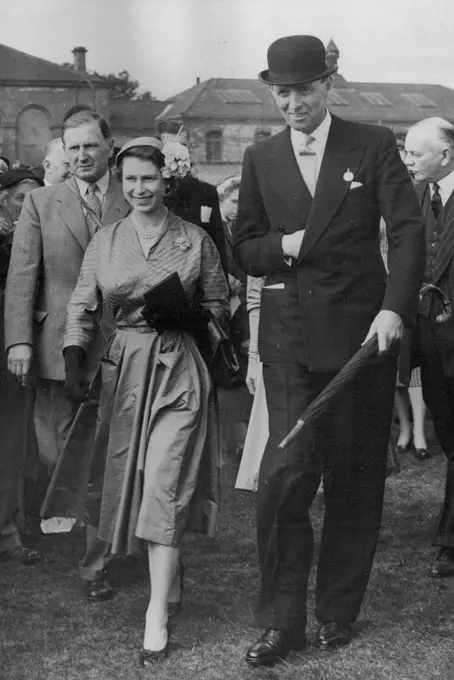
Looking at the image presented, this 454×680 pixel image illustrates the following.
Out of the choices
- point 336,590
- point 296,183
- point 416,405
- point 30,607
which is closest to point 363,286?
point 296,183

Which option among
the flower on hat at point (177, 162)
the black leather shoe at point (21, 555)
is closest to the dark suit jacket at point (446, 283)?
the flower on hat at point (177, 162)

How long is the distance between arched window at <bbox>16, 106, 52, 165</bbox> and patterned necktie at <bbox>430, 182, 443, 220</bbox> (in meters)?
31.0

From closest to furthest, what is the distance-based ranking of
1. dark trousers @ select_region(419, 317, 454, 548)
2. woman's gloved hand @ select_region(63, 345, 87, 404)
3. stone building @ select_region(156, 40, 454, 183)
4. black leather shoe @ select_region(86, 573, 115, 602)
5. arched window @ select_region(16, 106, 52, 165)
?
woman's gloved hand @ select_region(63, 345, 87, 404) → black leather shoe @ select_region(86, 573, 115, 602) → dark trousers @ select_region(419, 317, 454, 548) → stone building @ select_region(156, 40, 454, 183) → arched window @ select_region(16, 106, 52, 165)

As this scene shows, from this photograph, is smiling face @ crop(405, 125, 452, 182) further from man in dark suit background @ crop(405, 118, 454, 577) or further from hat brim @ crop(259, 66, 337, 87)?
hat brim @ crop(259, 66, 337, 87)

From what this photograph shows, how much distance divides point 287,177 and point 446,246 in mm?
1516

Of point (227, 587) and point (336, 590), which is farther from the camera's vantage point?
point (227, 587)

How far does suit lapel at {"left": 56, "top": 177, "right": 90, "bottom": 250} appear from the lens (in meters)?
5.32

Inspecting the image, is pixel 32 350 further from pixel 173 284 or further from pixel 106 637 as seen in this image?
pixel 106 637

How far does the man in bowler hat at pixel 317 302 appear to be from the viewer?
13.7 feet

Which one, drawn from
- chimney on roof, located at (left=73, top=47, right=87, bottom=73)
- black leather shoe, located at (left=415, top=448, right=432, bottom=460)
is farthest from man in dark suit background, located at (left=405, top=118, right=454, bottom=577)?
chimney on roof, located at (left=73, top=47, right=87, bottom=73)

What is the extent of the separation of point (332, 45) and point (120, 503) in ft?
12.7

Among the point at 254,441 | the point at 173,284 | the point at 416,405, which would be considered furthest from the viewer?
the point at 416,405

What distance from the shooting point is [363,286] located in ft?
13.9

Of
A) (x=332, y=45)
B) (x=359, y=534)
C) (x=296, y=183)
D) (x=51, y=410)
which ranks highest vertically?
(x=332, y=45)
